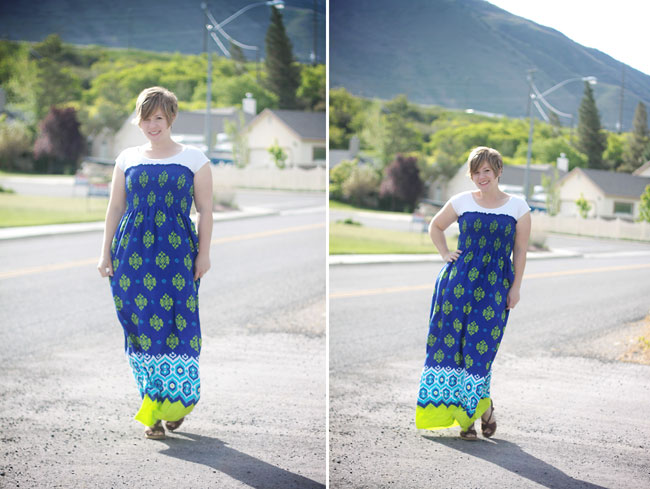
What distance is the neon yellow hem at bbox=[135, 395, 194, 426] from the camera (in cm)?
278

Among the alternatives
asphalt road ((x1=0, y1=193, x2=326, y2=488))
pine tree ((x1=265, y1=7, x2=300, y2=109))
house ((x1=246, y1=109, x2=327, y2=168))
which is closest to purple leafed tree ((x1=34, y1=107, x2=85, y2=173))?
asphalt road ((x1=0, y1=193, x2=326, y2=488))

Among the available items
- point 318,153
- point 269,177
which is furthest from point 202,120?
point 318,153

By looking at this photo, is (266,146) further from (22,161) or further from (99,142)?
(22,161)

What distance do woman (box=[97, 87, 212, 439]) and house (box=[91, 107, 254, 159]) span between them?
4.80 feet

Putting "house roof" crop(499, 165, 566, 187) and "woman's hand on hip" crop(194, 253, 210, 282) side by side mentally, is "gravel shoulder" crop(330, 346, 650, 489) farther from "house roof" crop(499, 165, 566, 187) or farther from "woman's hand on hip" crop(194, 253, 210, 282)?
"woman's hand on hip" crop(194, 253, 210, 282)

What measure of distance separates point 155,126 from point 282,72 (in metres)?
1.99

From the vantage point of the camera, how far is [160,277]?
2.70m

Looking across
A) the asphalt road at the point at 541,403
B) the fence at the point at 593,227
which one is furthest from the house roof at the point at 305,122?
the fence at the point at 593,227

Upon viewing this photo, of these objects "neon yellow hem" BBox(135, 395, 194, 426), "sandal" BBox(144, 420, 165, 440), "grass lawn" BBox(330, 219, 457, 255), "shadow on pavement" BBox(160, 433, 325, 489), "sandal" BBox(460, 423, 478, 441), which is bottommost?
"shadow on pavement" BBox(160, 433, 325, 489)

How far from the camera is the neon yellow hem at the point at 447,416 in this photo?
2.97 m

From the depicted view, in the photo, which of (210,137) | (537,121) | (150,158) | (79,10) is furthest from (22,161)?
(537,121)

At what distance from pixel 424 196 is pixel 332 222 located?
75 centimetres

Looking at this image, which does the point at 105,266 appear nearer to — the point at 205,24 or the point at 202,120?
the point at 202,120

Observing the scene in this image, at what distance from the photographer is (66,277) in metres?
5.31
